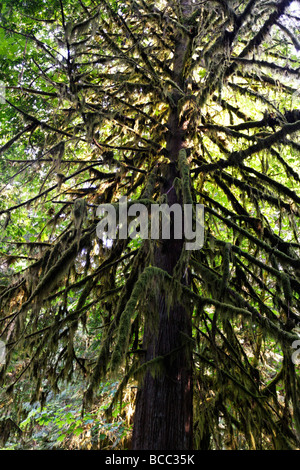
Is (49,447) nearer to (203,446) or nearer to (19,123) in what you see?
(203,446)

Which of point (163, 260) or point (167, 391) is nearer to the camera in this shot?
point (167, 391)

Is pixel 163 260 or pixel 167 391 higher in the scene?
pixel 163 260

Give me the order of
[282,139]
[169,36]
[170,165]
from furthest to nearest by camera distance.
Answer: [169,36] < [170,165] < [282,139]

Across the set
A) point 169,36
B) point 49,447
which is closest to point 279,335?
point 169,36

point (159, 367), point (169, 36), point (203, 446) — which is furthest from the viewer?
point (169, 36)

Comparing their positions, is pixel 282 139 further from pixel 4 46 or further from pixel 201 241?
pixel 4 46

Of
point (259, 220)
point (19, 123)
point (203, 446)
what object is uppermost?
point (19, 123)

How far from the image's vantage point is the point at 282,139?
4012 millimetres

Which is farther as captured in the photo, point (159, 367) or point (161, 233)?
point (161, 233)

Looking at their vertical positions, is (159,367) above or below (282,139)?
below

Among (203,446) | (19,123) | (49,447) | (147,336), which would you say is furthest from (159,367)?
(49,447)

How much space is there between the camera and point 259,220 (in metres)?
4.54

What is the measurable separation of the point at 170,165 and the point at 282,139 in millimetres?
1498

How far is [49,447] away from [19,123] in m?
6.69
